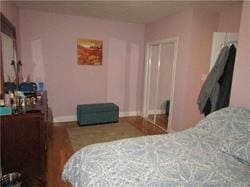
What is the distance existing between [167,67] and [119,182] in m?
3.20

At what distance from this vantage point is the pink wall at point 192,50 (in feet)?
10.5

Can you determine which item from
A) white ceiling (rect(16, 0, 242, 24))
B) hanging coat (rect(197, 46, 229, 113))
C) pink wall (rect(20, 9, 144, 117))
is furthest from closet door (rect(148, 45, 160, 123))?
hanging coat (rect(197, 46, 229, 113))

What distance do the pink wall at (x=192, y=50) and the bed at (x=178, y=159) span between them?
1.47 m

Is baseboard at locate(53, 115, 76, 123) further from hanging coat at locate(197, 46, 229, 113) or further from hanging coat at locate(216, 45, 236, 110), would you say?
hanging coat at locate(216, 45, 236, 110)

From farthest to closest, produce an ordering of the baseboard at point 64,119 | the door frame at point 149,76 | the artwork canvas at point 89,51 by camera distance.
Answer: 1. the baseboard at point 64,119
2. the artwork canvas at point 89,51
3. the door frame at point 149,76

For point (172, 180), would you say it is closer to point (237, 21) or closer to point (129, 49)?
point (237, 21)

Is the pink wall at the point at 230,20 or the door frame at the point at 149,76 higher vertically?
the pink wall at the point at 230,20

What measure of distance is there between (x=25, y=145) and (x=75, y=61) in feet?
8.22

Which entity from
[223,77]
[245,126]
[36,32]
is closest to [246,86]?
[223,77]

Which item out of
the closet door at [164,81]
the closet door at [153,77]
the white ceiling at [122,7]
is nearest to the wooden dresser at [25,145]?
the white ceiling at [122,7]

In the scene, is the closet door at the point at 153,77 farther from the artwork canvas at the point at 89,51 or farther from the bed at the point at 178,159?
the bed at the point at 178,159

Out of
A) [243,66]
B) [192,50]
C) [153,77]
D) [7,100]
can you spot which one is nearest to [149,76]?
[153,77]

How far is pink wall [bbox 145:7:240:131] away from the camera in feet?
10.5

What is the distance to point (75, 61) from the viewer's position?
13.6 feet
